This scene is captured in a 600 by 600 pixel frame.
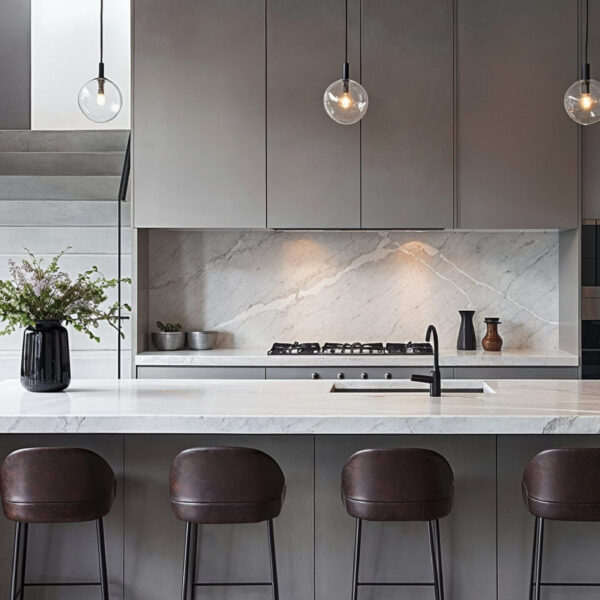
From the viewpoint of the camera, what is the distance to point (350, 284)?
5.13 metres

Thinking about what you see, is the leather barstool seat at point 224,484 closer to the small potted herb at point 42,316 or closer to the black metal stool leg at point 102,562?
the black metal stool leg at point 102,562

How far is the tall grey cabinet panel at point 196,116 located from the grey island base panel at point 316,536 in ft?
6.48

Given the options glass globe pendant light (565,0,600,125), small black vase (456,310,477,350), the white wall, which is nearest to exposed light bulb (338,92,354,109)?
glass globe pendant light (565,0,600,125)

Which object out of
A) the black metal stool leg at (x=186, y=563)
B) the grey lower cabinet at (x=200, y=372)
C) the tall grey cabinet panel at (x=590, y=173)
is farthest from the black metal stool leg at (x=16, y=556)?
the tall grey cabinet panel at (x=590, y=173)

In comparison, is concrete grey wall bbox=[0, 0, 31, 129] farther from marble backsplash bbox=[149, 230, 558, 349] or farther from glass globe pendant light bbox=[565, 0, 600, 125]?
glass globe pendant light bbox=[565, 0, 600, 125]

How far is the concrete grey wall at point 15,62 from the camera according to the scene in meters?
6.08

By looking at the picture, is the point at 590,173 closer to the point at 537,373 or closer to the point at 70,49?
the point at 537,373

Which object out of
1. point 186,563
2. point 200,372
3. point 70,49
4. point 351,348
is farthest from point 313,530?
point 70,49

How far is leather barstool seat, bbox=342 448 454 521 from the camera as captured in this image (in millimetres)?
2562

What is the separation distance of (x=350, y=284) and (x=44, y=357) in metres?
2.44

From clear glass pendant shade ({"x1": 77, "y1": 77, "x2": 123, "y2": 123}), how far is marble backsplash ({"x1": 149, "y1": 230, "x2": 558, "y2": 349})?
1.90 m

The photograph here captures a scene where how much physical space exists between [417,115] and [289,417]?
8.49ft

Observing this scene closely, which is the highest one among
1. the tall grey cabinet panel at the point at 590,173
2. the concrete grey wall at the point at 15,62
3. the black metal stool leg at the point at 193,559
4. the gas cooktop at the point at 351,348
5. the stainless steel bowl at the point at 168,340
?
the concrete grey wall at the point at 15,62

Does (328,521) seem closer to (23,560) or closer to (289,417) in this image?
(289,417)
